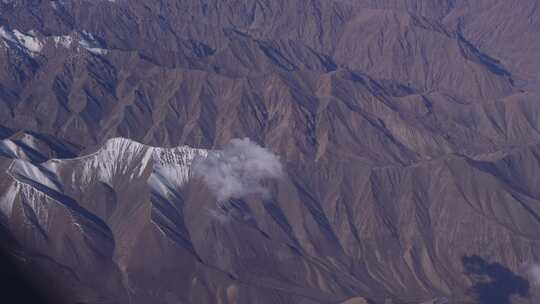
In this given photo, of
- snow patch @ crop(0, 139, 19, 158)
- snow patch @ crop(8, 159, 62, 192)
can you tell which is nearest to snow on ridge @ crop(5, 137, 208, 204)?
snow patch @ crop(8, 159, 62, 192)

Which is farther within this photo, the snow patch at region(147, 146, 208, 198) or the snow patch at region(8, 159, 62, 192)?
the snow patch at region(147, 146, 208, 198)

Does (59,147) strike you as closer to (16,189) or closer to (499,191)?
(16,189)

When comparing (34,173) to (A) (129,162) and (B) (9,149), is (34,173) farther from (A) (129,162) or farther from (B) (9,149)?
(A) (129,162)

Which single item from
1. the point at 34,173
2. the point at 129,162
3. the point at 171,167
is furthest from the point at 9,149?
the point at 171,167

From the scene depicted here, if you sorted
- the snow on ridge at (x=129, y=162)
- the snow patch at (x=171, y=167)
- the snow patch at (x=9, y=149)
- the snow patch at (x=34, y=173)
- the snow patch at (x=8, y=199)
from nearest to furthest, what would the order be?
the snow patch at (x=8, y=199) < the snow patch at (x=34, y=173) < the snow patch at (x=171, y=167) < the snow on ridge at (x=129, y=162) < the snow patch at (x=9, y=149)

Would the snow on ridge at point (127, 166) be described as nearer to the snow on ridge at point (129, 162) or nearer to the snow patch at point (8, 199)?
the snow on ridge at point (129, 162)

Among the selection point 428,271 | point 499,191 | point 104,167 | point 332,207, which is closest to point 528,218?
point 499,191

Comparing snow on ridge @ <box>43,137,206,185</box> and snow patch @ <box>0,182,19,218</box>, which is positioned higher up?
snow on ridge @ <box>43,137,206,185</box>

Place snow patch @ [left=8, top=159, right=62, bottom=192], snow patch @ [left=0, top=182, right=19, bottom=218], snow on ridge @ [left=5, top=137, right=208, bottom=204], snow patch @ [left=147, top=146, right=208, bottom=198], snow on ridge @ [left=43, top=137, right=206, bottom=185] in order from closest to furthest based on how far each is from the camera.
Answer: snow patch @ [left=0, top=182, right=19, bottom=218] → snow patch @ [left=8, top=159, right=62, bottom=192] → snow on ridge @ [left=5, top=137, right=208, bottom=204] → snow patch @ [left=147, top=146, right=208, bottom=198] → snow on ridge @ [left=43, top=137, right=206, bottom=185]

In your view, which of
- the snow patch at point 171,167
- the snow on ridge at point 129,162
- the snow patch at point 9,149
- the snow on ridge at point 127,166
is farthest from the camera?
the snow patch at point 9,149

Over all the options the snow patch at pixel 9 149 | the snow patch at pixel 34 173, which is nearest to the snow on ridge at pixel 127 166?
the snow patch at pixel 34 173

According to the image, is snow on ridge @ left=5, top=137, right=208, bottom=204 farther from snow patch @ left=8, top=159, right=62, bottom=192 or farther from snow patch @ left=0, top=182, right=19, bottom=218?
snow patch @ left=0, top=182, right=19, bottom=218

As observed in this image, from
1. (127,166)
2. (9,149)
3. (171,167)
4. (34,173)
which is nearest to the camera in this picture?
(34,173)
